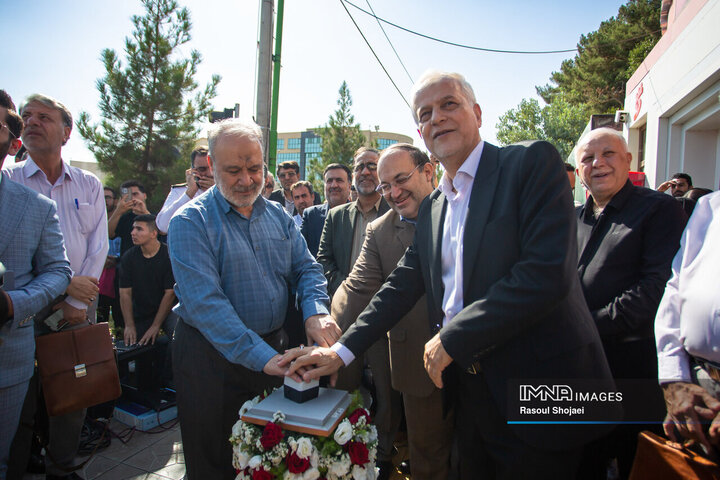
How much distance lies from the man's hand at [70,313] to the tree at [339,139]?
2712cm

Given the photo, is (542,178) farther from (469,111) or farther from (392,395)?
(392,395)

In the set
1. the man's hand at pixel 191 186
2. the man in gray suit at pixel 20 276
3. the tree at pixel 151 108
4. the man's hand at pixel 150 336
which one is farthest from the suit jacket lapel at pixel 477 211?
the tree at pixel 151 108

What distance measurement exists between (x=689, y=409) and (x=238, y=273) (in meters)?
2.00

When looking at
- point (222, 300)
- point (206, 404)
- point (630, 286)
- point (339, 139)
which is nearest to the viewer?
point (222, 300)

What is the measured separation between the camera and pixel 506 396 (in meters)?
1.49

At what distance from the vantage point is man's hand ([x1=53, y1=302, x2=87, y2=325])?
2.63 m

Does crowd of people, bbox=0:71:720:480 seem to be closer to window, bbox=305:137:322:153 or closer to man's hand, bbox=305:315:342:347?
man's hand, bbox=305:315:342:347

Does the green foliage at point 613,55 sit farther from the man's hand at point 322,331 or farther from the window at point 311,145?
the window at point 311,145

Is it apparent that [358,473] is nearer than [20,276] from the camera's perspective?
Yes

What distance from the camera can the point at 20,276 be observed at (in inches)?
85.3

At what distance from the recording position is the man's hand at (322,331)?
2.06 meters

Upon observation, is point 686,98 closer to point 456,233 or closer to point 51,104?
point 456,233

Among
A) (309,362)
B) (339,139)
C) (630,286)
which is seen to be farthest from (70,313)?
(339,139)

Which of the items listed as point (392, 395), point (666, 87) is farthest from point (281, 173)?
point (666, 87)
